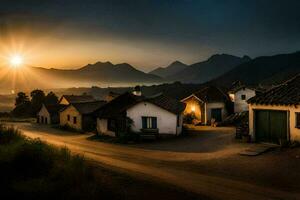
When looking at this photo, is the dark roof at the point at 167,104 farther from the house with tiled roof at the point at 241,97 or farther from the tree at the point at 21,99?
the tree at the point at 21,99

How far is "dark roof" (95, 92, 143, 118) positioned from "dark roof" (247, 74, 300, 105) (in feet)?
54.7

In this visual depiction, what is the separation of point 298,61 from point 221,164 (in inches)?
7577

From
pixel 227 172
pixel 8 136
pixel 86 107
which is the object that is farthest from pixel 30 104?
pixel 227 172

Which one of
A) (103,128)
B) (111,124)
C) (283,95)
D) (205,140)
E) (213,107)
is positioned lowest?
(205,140)

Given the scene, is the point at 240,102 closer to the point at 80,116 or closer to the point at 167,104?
the point at 167,104

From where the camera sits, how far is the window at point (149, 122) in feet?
125

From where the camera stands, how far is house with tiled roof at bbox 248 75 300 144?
2425 centimetres

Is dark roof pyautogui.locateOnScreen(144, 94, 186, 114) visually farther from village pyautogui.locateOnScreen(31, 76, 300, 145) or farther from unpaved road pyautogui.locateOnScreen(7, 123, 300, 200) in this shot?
unpaved road pyautogui.locateOnScreen(7, 123, 300, 200)

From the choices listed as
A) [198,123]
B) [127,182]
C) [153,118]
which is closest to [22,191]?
[127,182]

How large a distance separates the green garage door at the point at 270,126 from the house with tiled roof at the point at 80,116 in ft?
94.4

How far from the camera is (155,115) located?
38.0m

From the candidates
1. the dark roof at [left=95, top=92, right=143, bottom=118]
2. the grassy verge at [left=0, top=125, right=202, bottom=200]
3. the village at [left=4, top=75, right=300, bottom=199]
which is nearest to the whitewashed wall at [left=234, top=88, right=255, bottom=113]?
the village at [left=4, top=75, right=300, bottom=199]

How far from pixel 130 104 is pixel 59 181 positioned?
95.7ft

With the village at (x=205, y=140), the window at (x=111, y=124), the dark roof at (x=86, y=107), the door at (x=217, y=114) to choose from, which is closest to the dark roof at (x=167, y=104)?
the village at (x=205, y=140)
